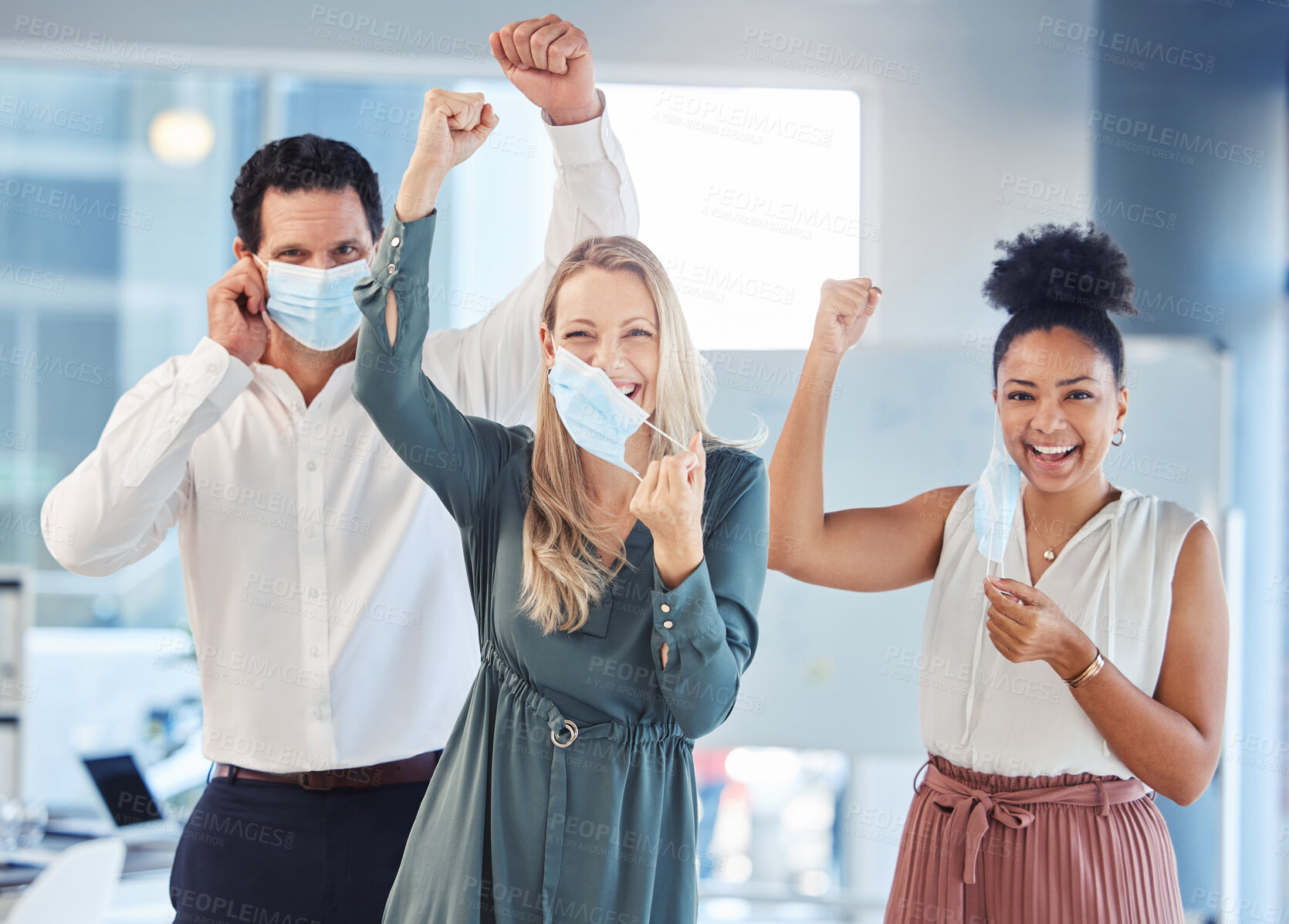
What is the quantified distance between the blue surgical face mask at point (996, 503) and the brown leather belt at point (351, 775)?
3.26 ft

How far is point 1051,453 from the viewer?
1.68m

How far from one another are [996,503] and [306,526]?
1188 mm

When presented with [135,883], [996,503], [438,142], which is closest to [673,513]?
[438,142]

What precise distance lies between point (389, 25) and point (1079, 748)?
2.52m

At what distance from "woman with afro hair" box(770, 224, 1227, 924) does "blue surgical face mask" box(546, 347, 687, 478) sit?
0.48 metres

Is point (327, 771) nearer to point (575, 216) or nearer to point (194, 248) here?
point (575, 216)

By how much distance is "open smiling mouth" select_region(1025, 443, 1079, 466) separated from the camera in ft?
5.49

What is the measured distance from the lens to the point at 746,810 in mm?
3676

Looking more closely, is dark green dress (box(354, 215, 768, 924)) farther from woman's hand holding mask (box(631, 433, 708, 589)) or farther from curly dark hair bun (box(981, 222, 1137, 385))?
curly dark hair bun (box(981, 222, 1137, 385))

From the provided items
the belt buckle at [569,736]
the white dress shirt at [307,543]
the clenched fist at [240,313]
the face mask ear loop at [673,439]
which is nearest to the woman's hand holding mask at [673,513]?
the face mask ear loop at [673,439]

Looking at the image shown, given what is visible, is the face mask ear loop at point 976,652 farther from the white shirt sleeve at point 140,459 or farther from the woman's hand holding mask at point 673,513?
the white shirt sleeve at point 140,459

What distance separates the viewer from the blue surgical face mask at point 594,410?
1431mm


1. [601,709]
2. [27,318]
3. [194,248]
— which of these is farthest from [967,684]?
[27,318]

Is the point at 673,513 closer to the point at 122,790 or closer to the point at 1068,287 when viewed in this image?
the point at 1068,287
